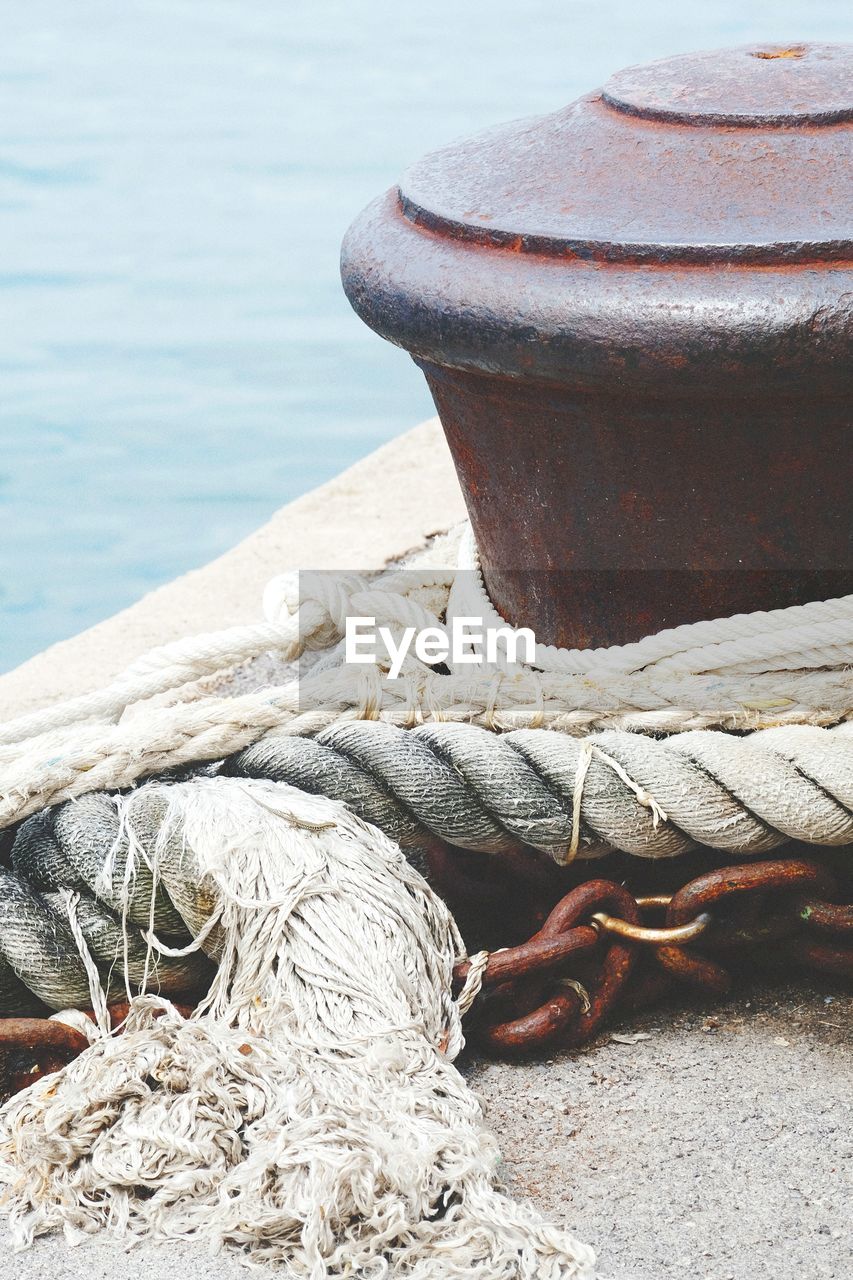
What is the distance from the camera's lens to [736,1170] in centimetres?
118

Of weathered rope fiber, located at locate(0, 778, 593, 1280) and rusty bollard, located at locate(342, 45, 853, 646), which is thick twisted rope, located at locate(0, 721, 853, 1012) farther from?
rusty bollard, located at locate(342, 45, 853, 646)

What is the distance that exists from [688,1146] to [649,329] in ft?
2.25

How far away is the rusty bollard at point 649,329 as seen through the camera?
123cm

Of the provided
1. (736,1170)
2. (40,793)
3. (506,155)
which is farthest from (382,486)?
(736,1170)

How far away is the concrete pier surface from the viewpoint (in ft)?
3.53

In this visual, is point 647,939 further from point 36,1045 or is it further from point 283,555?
point 283,555

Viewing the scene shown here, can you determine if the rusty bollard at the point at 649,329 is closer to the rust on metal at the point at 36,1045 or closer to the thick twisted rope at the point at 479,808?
the thick twisted rope at the point at 479,808

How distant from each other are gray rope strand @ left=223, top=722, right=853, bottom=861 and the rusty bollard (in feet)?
0.52

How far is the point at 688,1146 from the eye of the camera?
1.21m

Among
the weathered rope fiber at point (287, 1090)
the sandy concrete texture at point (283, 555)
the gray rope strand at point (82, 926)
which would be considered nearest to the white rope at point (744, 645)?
the weathered rope fiber at point (287, 1090)

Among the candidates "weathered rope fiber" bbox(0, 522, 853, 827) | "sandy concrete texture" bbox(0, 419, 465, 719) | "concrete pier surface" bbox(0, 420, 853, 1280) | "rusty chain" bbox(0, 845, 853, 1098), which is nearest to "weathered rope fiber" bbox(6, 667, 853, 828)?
"weathered rope fiber" bbox(0, 522, 853, 827)

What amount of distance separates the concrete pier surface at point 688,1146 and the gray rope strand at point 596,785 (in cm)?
18

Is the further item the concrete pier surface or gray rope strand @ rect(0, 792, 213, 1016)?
gray rope strand @ rect(0, 792, 213, 1016)

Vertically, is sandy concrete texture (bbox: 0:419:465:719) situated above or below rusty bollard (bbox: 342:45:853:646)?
below
